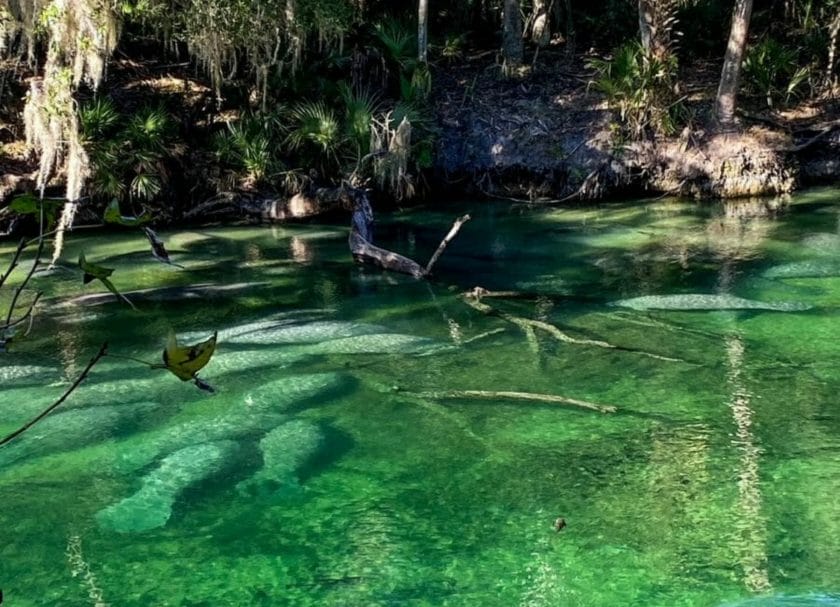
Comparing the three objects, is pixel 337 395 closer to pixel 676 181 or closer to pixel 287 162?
pixel 287 162

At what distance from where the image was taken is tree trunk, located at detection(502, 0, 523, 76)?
18812mm

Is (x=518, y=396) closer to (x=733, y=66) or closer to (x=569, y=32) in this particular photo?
(x=733, y=66)

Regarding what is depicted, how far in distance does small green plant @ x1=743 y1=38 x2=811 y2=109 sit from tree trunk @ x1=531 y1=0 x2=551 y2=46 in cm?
458

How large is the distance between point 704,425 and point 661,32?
40.1ft

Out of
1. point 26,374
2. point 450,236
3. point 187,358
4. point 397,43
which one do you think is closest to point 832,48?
point 397,43

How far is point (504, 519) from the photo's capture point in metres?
4.71

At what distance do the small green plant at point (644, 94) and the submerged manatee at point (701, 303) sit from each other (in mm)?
7837

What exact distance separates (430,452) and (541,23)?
54.3 feet

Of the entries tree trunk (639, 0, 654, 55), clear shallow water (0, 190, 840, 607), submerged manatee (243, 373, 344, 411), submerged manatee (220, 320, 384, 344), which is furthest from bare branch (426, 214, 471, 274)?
tree trunk (639, 0, 654, 55)

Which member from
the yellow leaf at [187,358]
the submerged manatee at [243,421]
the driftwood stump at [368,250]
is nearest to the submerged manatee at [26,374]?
the submerged manatee at [243,421]

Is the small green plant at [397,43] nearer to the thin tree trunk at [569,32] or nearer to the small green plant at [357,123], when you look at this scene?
the small green plant at [357,123]

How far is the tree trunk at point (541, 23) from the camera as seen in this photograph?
20.2 meters

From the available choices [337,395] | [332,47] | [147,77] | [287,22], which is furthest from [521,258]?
[147,77]

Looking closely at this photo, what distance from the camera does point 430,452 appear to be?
5.63 metres
